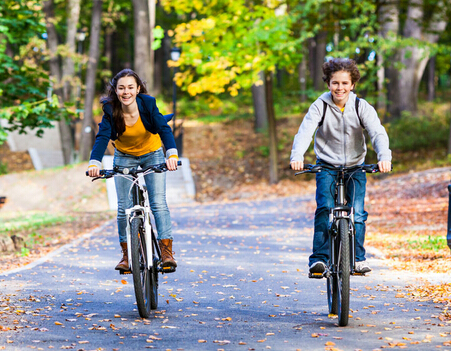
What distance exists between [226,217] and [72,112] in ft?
13.9

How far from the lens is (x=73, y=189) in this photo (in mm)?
22000

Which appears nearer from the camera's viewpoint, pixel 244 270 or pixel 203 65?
pixel 244 270

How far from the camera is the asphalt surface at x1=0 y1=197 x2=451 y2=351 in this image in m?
4.91

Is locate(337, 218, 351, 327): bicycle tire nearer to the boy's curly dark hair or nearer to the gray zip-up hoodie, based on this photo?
the gray zip-up hoodie

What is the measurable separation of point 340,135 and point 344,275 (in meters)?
1.16

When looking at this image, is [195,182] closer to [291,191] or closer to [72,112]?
[291,191]

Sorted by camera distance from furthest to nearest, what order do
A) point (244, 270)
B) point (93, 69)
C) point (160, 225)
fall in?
point (93, 69) < point (244, 270) < point (160, 225)

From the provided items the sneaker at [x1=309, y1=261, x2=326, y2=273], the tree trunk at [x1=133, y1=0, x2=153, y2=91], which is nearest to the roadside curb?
the sneaker at [x1=309, y1=261, x2=326, y2=273]

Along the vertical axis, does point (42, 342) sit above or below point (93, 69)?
below

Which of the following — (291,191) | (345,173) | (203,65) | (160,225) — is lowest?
(291,191)

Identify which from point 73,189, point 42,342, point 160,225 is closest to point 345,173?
point 160,225

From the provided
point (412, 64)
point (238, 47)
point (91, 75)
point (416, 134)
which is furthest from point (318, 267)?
point (412, 64)

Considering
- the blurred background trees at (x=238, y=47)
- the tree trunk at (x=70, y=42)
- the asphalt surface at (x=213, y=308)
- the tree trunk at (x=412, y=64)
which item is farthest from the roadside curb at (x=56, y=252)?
the tree trunk at (x=412, y=64)

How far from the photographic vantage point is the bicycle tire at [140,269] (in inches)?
217
